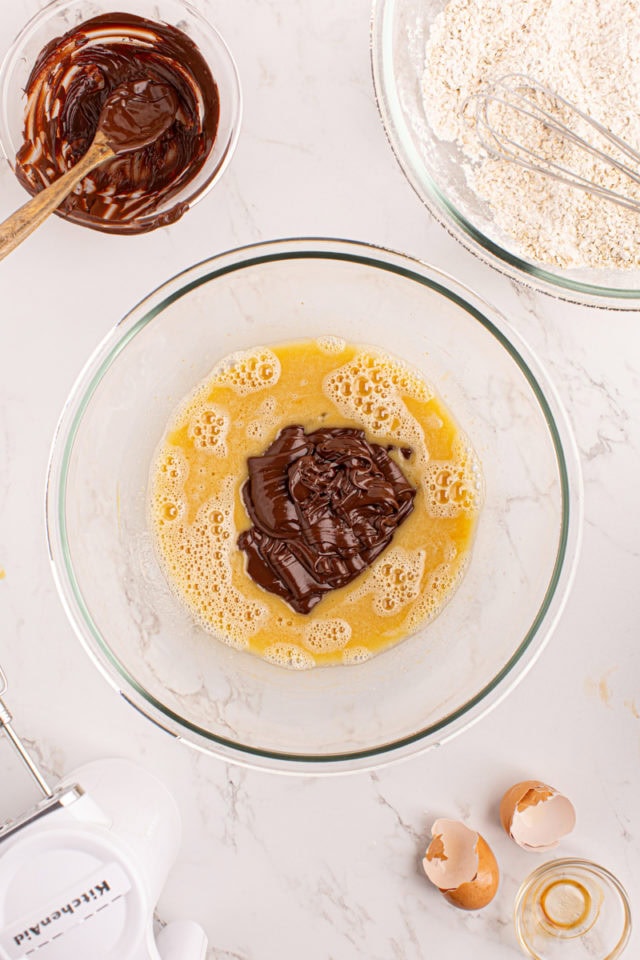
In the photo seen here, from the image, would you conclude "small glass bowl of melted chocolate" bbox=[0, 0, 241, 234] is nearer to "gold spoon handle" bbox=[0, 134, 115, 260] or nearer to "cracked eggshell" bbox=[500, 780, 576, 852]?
"gold spoon handle" bbox=[0, 134, 115, 260]

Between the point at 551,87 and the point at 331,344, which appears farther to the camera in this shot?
the point at 331,344

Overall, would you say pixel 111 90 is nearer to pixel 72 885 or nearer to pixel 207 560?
pixel 207 560

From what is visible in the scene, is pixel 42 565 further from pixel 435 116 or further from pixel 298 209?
pixel 435 116

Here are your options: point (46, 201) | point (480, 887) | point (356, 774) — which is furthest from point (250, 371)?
point (480, 887)

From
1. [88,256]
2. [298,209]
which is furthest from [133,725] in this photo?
[298,209]

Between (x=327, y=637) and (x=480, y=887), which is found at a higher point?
(x=327, y=637)

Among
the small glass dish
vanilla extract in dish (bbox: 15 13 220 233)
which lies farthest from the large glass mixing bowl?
the small glass dish

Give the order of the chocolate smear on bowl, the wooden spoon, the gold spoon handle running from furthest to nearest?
the chocolate smear on bowl
the wooden spoon
the gold spoon handle
